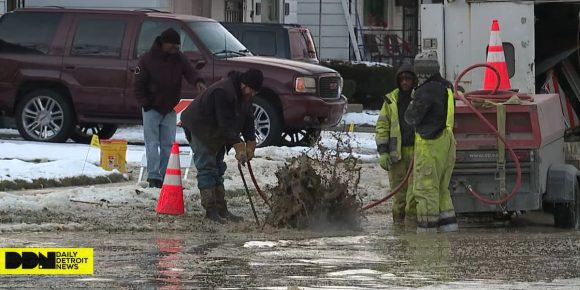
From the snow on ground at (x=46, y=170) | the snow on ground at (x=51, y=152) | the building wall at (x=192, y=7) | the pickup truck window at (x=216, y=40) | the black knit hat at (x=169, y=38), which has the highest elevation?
the building wall at (x=192, y=7)

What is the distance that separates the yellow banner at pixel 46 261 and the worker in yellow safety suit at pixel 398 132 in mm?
3845

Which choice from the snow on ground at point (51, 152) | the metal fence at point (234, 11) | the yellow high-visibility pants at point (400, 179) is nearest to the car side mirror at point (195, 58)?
the snow on ground at point (51, 152)

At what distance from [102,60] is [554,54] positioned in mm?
7111

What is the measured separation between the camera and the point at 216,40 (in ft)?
66.5

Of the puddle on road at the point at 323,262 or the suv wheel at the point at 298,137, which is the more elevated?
the suv wheel at the point at 298,137

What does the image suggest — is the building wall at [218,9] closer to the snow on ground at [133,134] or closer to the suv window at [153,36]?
the snow on ground at [133,134]

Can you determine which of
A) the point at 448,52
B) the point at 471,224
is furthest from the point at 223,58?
the point at 471,224

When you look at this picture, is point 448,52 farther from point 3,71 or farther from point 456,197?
point 3,71

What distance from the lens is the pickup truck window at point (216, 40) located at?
20.1 metres

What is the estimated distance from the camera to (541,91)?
15.9 m

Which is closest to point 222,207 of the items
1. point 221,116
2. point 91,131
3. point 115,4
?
point 221,116

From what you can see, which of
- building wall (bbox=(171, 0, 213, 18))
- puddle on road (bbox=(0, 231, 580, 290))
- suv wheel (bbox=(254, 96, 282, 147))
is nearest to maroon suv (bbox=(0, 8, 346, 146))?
suv wheel (bbox=(254, 96, 282, 147))

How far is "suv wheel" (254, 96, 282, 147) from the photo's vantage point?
773 inches

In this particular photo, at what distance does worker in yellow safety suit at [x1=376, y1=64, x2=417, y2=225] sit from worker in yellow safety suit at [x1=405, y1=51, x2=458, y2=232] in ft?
2.24
